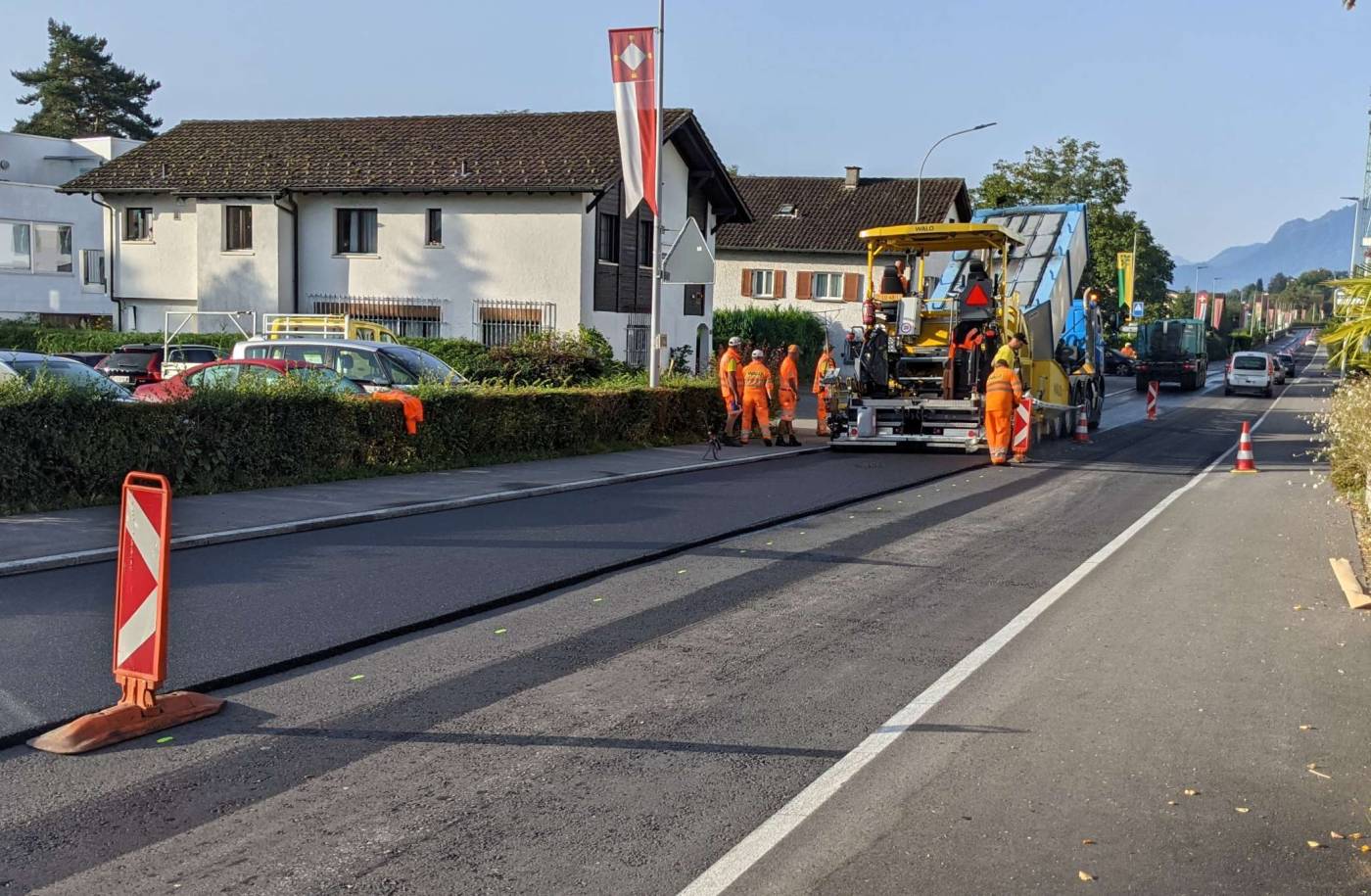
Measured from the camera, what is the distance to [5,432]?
11.6m

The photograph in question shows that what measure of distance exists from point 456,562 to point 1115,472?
12.1 metres

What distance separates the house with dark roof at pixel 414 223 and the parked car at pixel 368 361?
11923 mm

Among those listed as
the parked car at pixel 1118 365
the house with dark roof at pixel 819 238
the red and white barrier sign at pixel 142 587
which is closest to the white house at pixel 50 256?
the house with dark roof at pixel 819 238

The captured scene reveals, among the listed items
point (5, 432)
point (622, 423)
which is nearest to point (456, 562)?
point (5, 432)

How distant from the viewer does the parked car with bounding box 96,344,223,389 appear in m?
25.0

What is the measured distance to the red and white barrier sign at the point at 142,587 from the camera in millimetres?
5828

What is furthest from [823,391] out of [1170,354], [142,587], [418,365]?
[1170,354]

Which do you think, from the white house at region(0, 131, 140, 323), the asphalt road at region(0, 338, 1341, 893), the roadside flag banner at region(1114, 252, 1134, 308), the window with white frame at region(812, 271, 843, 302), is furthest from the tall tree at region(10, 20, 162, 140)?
the asphalt road at region(0, 338, 1341, 893)

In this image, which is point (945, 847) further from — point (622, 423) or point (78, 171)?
point (78, 171)

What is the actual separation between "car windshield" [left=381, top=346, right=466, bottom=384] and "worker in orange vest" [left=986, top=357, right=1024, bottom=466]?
7.88 metres

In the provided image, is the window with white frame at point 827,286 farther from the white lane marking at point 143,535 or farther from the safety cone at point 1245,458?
the white lane marking at point 143,535

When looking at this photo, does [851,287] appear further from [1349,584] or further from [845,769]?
[845,769]

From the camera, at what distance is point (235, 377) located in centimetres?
1630

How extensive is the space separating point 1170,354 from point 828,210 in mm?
15308
